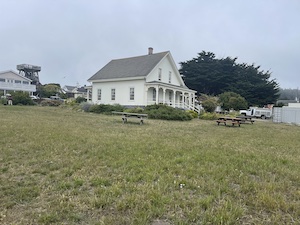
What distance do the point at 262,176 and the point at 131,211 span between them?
9.16 ft

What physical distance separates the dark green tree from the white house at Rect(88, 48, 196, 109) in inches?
673

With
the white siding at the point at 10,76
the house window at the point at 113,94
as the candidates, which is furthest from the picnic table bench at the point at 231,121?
the white siding at the point at 10,76

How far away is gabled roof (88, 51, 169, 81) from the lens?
26.5 m

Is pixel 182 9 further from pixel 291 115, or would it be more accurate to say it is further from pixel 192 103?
pixel 291 115

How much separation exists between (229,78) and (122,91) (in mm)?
28541

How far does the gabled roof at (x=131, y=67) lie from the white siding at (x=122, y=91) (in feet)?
2.88

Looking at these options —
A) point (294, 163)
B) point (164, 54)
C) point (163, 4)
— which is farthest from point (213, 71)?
point (294, 163)

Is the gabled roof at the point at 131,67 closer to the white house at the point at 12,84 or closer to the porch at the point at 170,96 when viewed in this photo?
the porch at the point at 170,96

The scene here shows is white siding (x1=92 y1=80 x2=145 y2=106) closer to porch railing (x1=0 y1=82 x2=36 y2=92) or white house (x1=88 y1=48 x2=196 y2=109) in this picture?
white house (x1=88 y1=48 x2=196 y2=109)

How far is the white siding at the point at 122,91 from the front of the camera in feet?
86.0

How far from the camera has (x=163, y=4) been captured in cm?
2309

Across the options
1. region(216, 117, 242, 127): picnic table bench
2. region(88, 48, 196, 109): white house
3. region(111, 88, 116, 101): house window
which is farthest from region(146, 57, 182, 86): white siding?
region(216, 117, 242, 127): picnic table bench

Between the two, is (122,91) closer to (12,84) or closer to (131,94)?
(131,94)

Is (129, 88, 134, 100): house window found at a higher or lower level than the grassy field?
higher
